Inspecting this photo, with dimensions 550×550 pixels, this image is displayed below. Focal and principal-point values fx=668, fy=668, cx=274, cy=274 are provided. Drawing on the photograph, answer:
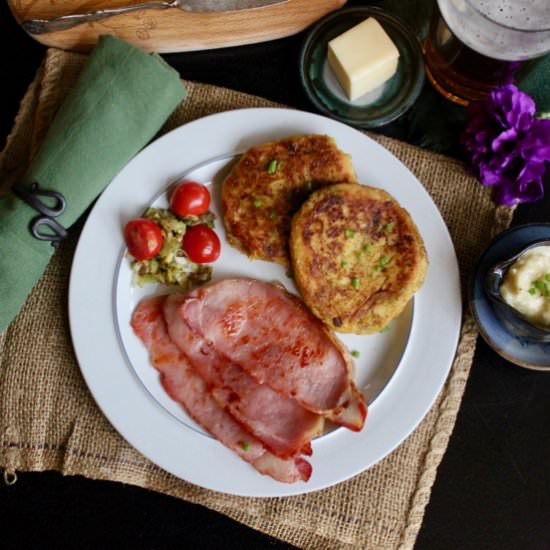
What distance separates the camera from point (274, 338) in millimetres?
2240

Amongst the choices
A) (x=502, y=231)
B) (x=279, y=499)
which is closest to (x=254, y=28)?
(x=502, y=231)

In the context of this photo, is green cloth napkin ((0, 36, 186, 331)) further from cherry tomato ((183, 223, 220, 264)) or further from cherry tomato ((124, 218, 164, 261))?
cherry tomato ((183, 223, 220, 264))

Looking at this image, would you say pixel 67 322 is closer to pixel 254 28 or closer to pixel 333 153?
pixel 333 153

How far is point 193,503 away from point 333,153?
1.29 meters

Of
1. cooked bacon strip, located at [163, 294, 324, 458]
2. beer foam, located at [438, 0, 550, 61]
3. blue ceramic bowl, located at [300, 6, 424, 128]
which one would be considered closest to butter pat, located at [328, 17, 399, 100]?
blue ceramic bowl, located at [300, 6, 424, 128]

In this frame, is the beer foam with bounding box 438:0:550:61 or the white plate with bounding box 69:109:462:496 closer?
the beer foam with bounding box 438:0:550:61

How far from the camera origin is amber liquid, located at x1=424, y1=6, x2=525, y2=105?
7.07 feet

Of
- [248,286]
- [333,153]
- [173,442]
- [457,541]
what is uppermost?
[333,153]

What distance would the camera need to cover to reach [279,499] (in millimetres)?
2260

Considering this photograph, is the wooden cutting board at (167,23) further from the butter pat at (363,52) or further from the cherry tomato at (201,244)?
the cherry tomato at (201,244)

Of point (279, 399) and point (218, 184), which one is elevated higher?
point (218, 184)

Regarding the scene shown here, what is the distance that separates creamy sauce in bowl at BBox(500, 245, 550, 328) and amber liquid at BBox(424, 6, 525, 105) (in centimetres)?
63

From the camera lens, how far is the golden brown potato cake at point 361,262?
2.13 meters

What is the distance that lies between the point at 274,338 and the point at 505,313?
Answer: 74 cm
